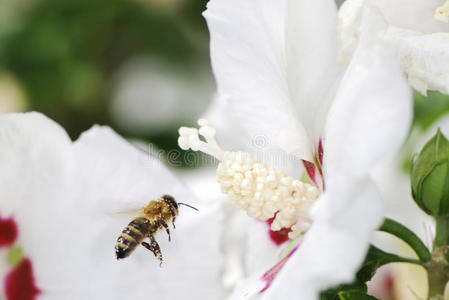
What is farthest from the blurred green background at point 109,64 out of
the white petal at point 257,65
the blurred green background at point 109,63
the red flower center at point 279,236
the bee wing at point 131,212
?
the white petal at point 257,65

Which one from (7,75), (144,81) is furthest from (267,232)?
(144,81)

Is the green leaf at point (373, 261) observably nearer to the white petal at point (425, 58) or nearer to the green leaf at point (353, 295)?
the green leaf at point (353, 295)

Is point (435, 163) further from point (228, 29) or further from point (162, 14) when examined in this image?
point (162, 14)

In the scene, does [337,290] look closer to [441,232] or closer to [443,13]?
[441,232]

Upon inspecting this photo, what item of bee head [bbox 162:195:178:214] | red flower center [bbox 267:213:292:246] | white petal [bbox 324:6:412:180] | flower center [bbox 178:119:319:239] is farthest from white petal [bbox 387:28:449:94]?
bee head [bbox 162:195:178:214]

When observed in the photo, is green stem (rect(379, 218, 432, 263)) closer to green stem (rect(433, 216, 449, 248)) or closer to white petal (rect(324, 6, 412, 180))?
green stem (rect(433, 216, 449, 248))

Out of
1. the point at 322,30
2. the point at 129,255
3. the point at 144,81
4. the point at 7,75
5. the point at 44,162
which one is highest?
the point at 322,30
